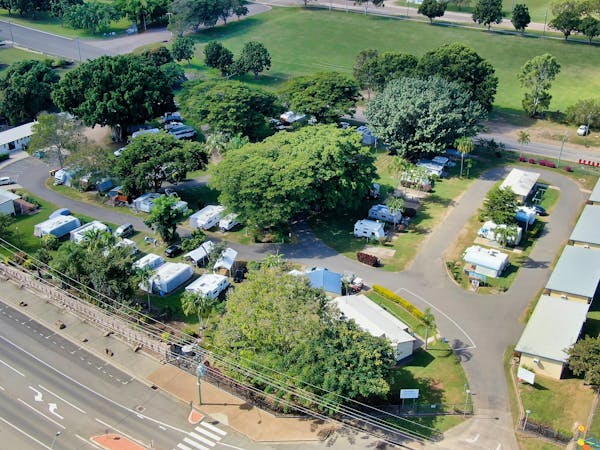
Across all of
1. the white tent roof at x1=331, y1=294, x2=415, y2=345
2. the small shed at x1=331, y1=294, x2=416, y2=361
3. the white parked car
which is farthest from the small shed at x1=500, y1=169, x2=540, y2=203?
the small shed at x1=331, y1=294, x2=416, y2=361

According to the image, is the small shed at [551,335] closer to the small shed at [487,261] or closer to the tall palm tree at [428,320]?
the tall palm tree at [428,320]

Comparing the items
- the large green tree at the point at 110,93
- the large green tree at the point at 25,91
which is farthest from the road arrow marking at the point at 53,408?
the large green tree at the point at 25,91

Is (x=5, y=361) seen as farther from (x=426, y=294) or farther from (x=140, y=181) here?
(x=426, y=294)

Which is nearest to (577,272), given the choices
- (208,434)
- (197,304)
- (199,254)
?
(197,304)

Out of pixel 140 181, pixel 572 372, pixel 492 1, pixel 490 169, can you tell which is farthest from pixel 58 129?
pixel 492 1

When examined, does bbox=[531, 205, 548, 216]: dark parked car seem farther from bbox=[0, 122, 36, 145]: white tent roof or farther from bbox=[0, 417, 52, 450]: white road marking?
bbox=[0, 122, 36, 145]: white tent roof

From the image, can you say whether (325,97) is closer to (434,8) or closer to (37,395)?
(37,395)
